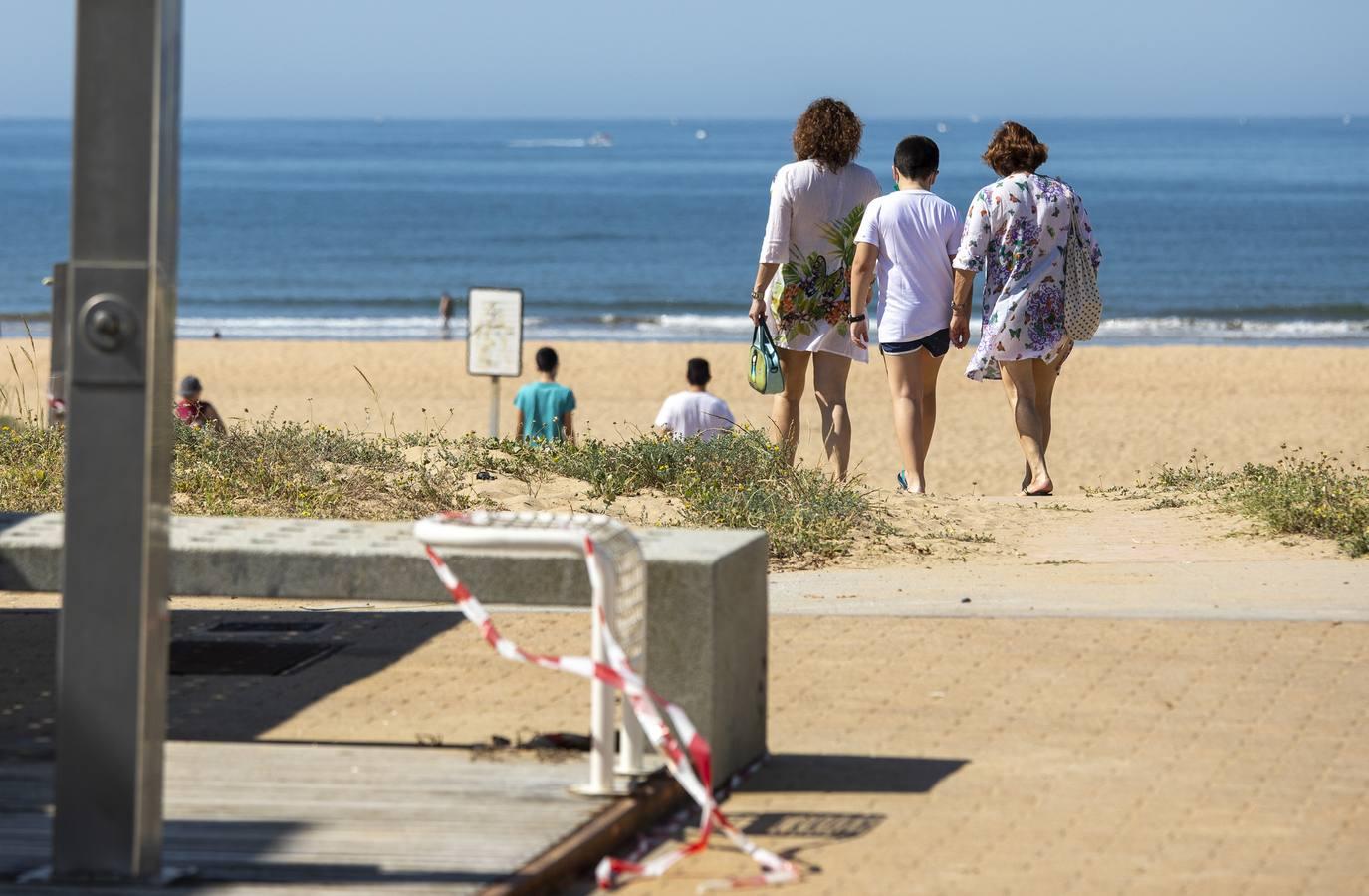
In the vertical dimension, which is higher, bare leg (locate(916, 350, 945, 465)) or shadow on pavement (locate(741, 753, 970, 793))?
bare leg (locate(916, 350, 945, 465))

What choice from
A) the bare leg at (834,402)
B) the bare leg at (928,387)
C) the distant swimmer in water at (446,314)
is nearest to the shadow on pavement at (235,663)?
the bare leg at (834,402)

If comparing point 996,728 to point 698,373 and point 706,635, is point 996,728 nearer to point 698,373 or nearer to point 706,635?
point 706,635

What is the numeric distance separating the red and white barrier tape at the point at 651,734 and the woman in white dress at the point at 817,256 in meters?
5.05

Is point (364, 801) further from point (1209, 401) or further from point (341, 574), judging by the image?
point (1209, 401)

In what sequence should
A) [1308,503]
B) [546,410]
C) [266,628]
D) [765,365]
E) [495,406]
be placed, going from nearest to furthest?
[266,628] → [1308,503] → [765,365] → [546,410] → [495,406]

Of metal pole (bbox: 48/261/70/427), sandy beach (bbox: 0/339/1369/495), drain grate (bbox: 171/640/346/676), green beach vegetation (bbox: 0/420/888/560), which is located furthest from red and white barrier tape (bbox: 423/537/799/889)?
sandy beach (bbox: 0/339/1369/495)

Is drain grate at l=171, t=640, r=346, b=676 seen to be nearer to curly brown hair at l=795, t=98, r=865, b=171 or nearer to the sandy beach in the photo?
curly brown hair at l=795, t=98, r=865, b=171

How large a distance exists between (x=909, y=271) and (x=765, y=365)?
2.91ft

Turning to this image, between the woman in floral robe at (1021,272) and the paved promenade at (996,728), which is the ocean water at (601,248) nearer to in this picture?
the woman in floral robe at (1021,272)

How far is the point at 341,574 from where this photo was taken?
4973mm

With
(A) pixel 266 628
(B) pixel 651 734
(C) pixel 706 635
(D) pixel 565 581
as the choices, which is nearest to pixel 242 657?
(A) pixel 266 628

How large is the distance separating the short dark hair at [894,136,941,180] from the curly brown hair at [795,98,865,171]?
241 mm

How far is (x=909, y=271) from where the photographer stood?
9.40 meters

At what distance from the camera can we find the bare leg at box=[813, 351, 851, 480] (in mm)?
9844
